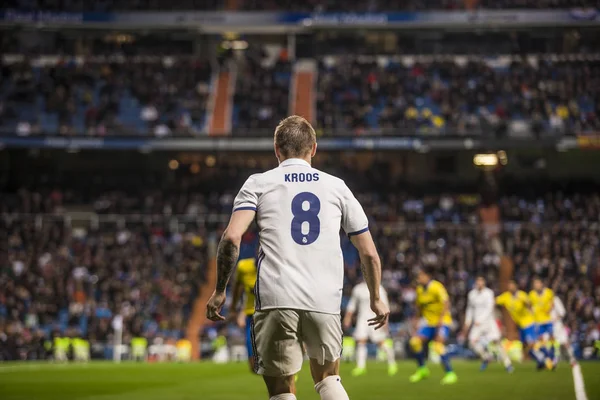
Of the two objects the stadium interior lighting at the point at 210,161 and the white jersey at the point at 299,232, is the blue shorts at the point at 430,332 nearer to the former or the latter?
the white jersey at the point at 299,232

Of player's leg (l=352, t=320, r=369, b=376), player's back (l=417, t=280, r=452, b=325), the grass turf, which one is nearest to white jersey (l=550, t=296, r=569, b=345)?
the grass turf

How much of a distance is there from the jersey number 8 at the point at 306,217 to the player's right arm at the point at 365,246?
23cm

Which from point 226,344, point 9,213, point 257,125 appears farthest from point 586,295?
point 9,213

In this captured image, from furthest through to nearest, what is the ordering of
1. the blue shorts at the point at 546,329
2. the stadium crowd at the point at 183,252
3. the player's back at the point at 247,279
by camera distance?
the stadium crowd at the point at 183,252, the blue shorts at the point at 546,329, the player's back at the point at 247,279

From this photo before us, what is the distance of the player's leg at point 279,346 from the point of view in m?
6.42

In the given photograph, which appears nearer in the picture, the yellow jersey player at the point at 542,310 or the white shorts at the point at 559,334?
the yellow jersey player at the point at 542,310

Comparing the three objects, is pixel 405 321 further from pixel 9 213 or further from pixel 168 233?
pixel 9 213

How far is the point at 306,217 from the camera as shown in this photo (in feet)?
21.7

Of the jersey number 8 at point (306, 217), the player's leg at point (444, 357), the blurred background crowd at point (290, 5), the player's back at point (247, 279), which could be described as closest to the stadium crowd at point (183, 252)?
the blurred background crowd at point (290, 5)

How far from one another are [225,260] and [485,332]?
812 inches

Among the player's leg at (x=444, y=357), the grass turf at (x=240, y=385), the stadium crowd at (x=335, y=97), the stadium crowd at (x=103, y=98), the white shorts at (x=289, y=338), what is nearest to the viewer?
the white shorts at (x=289, y=338)

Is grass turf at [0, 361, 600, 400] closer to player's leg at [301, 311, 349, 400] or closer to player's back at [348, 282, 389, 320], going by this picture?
player's back at [348, 282, 389, 320]

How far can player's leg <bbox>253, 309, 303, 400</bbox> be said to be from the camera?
642 cm

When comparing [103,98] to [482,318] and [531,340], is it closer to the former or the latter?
[482,318]
